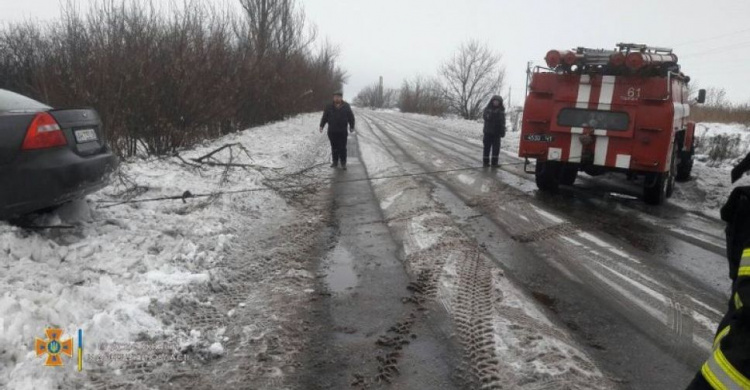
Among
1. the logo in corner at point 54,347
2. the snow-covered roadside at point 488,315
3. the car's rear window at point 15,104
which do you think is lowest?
the snow-covered roadside at point 488,315

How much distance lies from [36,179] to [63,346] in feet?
6.19

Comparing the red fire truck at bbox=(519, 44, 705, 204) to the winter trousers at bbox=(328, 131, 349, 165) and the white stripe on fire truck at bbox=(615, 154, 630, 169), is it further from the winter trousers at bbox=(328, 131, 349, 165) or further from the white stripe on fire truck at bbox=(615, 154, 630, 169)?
the winter trousers at bbox=(328, 131, 349, 165)

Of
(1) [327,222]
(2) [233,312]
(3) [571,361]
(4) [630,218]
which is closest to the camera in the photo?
(3) [571,361]

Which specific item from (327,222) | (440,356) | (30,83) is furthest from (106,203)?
(30,83)

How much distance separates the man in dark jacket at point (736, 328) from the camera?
4.35 feet

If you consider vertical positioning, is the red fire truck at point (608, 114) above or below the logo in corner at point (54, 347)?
above

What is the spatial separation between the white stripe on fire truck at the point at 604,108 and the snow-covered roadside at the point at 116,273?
16.3 feet

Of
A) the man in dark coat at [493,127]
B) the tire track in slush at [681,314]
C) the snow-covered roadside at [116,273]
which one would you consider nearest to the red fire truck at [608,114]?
the man in dark coat at [493,127]

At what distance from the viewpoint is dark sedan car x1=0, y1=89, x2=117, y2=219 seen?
3.97 meters

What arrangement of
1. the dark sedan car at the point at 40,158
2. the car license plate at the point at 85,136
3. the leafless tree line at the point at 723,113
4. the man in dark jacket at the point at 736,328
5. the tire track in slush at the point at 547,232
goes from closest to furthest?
the man in dark jacket at the point at 736,328 < the dark sedan car at the point at 40,158 < the car license plate at the point at 85,136 < the tire track in slush at the point at 547,232 < the leafless tree line at the point at 723,113

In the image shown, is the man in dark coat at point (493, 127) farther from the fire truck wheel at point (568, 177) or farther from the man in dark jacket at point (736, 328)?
the man in dark jacket at point (736, 328)

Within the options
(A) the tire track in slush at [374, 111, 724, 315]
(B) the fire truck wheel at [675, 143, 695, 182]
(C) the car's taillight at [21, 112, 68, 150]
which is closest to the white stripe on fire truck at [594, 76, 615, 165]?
(A) the tire track in slush at [374, 111, 724, 315]

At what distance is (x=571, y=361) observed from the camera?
3018mm

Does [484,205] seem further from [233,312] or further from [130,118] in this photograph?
[130,118]
